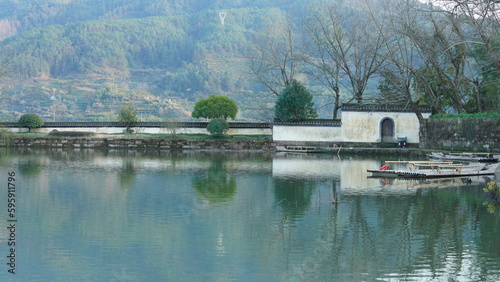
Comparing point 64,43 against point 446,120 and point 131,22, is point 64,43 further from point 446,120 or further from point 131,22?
point 446,120

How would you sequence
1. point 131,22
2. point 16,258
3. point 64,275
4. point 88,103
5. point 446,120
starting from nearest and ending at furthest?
point 64,275 → point 16,258 → point 446,120 → point 88,103 → point 131,22

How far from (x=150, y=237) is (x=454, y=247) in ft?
22.9

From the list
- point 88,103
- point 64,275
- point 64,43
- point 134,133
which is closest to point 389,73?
point 134,133

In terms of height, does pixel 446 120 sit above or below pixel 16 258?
above

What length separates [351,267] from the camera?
40.5 ft

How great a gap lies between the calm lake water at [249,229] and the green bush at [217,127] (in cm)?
2522

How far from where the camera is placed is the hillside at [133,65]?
122688 millimetres

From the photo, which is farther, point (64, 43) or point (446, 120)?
point (64, 43)

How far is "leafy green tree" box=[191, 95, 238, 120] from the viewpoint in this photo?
5594 centimetres

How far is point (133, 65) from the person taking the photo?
161250mm

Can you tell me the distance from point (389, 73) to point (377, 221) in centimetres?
3086

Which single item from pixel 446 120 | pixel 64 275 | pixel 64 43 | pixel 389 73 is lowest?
pixel 64 275

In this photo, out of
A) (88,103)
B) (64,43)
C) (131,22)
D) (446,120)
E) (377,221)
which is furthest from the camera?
(131,22)

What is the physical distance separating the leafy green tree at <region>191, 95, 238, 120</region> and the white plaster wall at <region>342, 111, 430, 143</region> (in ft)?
40.8
